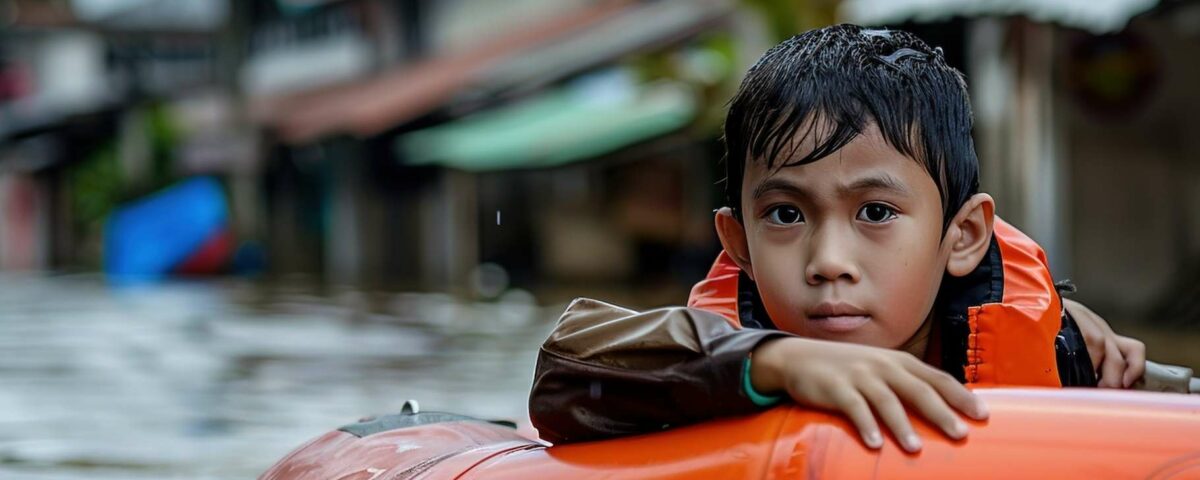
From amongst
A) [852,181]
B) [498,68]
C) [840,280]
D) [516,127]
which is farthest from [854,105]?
[498,68]

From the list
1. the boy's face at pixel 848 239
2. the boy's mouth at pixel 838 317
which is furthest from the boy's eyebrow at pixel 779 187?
the boy's mouth at pixel 838 317

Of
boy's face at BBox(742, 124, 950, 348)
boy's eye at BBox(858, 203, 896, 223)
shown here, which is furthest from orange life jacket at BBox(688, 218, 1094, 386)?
boy's eye at BBox(858, 203, 896, 223)

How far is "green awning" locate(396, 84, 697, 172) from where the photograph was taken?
17.4 meters

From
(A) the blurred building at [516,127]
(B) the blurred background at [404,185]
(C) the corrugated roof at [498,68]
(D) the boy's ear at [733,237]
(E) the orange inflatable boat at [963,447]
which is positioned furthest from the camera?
(C) the corrugated roof at [498,68]

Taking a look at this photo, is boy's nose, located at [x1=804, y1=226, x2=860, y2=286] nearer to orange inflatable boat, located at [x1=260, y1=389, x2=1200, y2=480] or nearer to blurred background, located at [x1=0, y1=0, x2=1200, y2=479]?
orange inflatable boat, located at [x1=260, y1=389, x2=1200, y2=480]

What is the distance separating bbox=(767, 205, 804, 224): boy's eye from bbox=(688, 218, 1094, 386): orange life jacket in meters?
0.14

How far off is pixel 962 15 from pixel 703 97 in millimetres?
4072

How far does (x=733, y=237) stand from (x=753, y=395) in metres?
0.59

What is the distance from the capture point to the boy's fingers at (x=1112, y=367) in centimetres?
231

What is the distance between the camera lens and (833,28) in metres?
2.10

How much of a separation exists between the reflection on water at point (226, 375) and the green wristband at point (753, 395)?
3365 mm

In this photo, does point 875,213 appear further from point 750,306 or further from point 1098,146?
point 1098,146

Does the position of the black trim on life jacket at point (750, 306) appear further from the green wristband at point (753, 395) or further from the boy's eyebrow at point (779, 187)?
the green wristband at point (753, 395)

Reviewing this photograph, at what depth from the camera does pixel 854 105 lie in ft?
6.17
